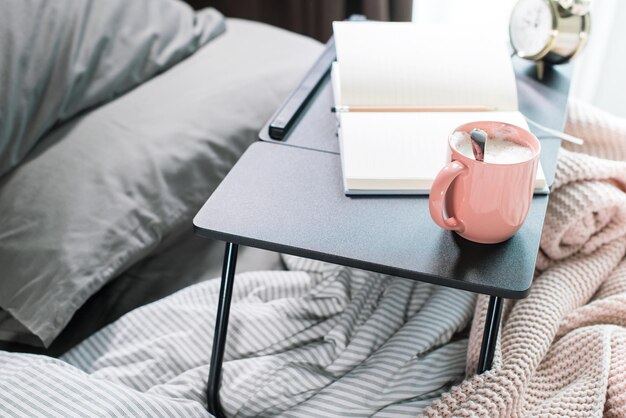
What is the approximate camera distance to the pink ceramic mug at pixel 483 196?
0.64 metres

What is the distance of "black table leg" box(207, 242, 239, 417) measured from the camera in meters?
0.78

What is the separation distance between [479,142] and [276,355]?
42 cm

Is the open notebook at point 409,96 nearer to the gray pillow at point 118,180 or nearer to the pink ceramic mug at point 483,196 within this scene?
the pink ceramic mug at point 483,196

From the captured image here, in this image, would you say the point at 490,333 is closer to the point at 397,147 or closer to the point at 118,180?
the point at 397,147

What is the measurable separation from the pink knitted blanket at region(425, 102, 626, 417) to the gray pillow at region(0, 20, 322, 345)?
47 cm

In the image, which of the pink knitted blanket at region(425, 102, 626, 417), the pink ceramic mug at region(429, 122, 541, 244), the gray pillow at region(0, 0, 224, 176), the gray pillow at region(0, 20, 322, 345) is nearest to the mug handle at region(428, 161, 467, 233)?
the pink ceramic mug at region(429, 122, 541, 244)

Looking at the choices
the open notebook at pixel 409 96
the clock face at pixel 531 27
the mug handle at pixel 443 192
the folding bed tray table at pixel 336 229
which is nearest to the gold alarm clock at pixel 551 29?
the clock face at pixel 531 27

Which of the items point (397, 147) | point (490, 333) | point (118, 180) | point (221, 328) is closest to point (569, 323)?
point (490, 333)

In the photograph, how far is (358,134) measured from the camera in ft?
2.69

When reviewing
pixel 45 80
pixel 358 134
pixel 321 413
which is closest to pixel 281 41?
pixel 45 80

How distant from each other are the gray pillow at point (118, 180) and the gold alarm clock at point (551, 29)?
41 centimetres

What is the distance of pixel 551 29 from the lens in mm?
1047

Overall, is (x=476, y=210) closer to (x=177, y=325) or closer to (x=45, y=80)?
(x=177, y=325)

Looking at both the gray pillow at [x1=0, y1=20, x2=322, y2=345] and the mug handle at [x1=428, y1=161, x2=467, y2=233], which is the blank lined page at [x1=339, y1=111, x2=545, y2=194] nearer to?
the mug handle at [x1=428, y1=161, x2=467, y2=233]
